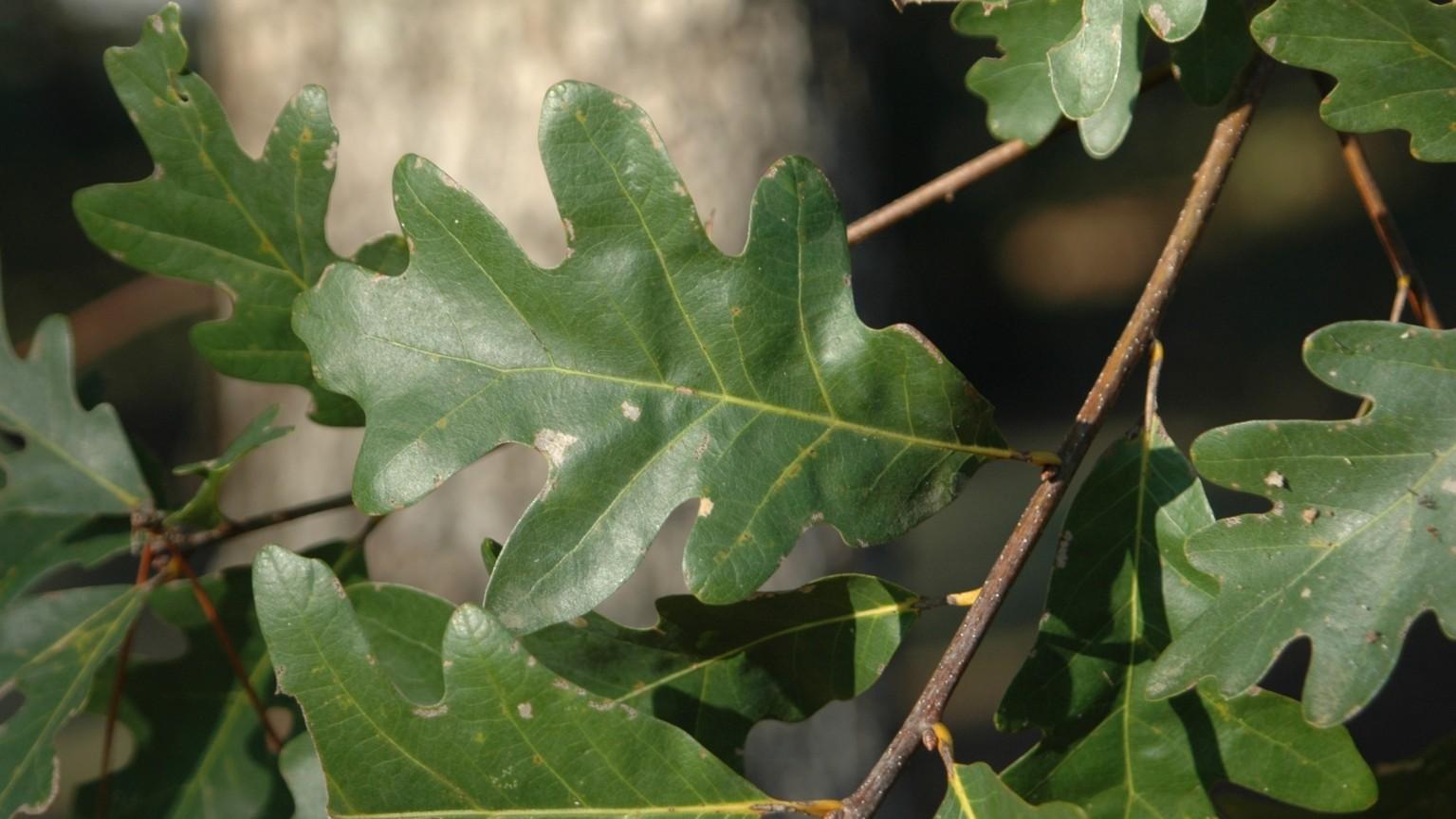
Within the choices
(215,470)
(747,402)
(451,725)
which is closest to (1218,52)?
(747,402)

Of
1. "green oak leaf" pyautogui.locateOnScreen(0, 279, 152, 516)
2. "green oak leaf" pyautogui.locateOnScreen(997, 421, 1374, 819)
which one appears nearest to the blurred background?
"green oak leaf" pyautogui.locateOnScreen(0, 279, 152, 516)

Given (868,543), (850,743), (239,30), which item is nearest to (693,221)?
(868,543)

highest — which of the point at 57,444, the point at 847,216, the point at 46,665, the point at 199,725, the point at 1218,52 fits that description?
the point at 1218,52

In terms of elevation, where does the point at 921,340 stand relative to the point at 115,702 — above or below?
above

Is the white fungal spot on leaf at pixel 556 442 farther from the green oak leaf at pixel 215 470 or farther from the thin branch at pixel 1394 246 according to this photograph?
the thin branch at pixel 1394 246

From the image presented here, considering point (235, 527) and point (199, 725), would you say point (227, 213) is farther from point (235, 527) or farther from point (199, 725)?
point (199, 725)

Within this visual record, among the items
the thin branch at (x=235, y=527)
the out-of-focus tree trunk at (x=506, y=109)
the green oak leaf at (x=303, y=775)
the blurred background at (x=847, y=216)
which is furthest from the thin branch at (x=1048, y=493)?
the out-of-focus tree trunk at (x=506, y=109)

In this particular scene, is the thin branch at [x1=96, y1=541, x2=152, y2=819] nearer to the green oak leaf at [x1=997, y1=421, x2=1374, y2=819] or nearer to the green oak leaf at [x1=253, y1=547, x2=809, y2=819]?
the green oak leaf at [x1=253, y1=547, x2=809, y2=819]
